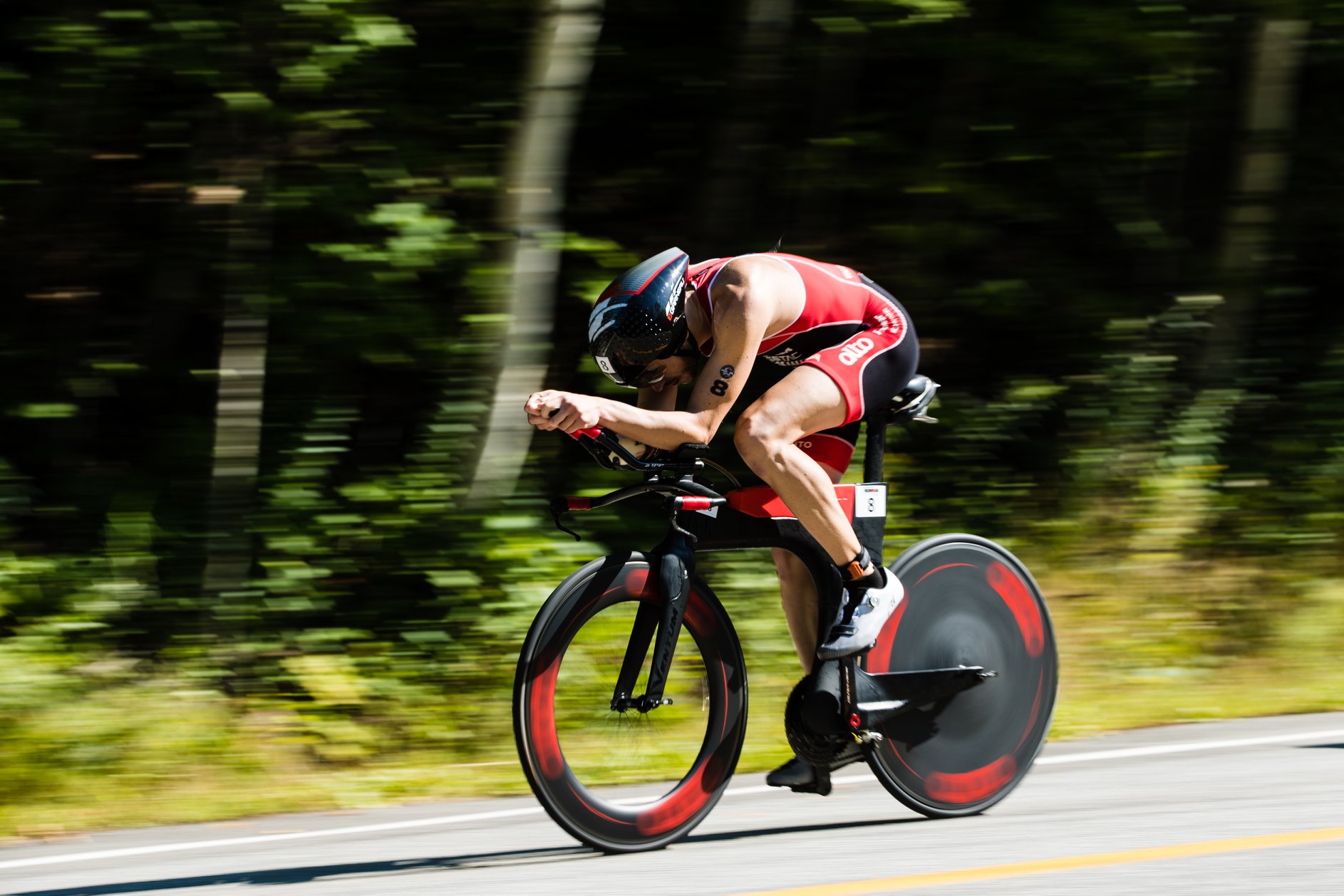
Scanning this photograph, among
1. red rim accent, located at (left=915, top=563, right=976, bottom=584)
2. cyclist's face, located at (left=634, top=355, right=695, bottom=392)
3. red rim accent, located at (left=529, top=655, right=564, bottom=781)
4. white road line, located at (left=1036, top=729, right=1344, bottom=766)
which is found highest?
cyclist's face, located at (left=634, top=355, right=695, bottom=392)

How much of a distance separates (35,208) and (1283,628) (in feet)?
23.3

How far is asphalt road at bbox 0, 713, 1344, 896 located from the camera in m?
4.43

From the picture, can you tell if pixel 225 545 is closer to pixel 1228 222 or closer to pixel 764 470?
pixel 764 470

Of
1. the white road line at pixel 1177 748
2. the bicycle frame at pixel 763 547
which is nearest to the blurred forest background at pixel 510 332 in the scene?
the white road line at pixel 1177 748

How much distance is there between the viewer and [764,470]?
491 cm

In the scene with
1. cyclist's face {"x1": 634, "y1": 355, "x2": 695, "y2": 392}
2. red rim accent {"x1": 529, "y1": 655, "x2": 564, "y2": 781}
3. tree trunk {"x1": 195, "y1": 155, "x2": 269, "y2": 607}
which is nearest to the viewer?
red rim accent {"x1": 529, "y1": 655, "x2": 564, "y2": 781}

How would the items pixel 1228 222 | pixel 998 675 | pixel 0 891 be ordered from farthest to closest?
pixel 1228 222 < pixel 998 675 < pixel 0 891

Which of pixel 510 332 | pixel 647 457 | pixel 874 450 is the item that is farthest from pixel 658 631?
pixel 510 332

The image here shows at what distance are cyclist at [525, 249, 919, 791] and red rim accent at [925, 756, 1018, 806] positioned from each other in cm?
44

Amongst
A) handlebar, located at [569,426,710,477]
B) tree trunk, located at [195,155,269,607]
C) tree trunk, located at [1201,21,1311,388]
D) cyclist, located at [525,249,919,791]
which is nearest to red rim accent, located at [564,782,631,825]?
cyclist, located at [525,249,919,791]

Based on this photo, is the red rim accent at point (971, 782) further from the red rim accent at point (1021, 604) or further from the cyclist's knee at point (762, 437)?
the cyclist's knee at point (762, 437)

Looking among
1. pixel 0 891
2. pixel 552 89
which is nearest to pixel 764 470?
pixel 0 891

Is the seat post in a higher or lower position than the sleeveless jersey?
lower

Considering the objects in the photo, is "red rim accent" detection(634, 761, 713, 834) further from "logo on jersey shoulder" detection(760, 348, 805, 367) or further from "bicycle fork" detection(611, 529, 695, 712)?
"logo on jersey shoulder" detection(760, 348, 805, 367)
